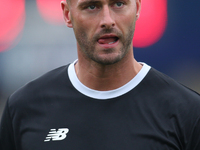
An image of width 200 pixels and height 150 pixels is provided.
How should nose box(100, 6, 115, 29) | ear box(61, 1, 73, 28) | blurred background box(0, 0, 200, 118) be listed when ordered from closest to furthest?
nose box(100, 6, 115, 29) → ear box(61, 1, 73, 28) → blurred background box(0, 0, 200, 118)

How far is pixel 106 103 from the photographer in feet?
5.61

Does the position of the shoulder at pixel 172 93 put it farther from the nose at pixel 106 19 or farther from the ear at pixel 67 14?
A: the ear at pixel 67 14

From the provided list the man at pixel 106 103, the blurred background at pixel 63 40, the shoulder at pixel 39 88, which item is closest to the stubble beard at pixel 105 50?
the man at pixel 106 103

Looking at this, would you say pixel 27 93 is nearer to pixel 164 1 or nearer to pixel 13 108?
pixel 13 108

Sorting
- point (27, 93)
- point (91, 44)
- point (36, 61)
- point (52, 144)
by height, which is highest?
point (91, 44)

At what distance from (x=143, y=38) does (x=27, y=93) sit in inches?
83.7

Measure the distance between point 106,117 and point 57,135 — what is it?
29 centimetres

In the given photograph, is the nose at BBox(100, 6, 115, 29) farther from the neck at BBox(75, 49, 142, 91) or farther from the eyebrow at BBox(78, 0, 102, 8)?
the neck at BBox(75, 49, 142, 91)

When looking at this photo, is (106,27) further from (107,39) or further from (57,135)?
(57,135)

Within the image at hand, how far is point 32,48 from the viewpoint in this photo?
401 cm

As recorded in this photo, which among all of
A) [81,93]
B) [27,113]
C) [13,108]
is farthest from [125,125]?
[13,108]

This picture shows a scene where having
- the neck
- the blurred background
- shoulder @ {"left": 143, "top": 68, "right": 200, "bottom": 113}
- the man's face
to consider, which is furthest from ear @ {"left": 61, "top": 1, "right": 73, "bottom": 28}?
the blurred background

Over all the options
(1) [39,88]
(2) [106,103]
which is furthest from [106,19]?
(1) [39,88]

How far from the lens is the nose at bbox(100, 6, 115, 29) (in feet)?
5.14
